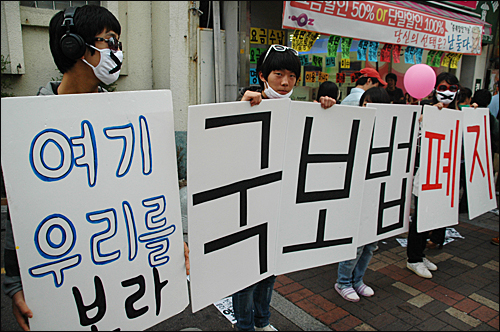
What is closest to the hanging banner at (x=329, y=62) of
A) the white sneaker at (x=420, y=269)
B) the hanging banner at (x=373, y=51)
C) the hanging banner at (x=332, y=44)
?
the hanging banner at (x=373, y=51)

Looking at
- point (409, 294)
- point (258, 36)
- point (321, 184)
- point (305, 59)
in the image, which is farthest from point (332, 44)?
point (321, 184)

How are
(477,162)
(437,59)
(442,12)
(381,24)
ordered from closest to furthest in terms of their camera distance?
(477,162) → (381,24) → (437,59) → (442,12)

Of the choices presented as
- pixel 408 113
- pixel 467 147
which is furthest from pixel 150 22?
pixel 467 147

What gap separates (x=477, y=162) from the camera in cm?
346

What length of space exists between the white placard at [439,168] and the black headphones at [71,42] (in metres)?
2.58

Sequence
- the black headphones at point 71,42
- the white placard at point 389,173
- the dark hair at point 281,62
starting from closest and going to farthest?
the black headphones at point 71,42 < the dark hair at point 281,62 < the white placard at point 389,173

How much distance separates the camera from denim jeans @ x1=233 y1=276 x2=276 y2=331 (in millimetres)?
2181

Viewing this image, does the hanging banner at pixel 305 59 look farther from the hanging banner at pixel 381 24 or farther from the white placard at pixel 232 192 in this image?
the white placard at pixel 232 192

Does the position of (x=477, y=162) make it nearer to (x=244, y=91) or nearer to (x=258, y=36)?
(x=244, y=91)

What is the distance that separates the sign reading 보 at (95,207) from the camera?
122 cm

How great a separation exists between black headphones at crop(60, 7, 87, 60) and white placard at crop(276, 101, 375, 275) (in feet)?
3.65

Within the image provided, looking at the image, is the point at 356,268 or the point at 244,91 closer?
the point at 244,91

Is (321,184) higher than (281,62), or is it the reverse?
(281,62)

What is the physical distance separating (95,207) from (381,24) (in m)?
6.94
